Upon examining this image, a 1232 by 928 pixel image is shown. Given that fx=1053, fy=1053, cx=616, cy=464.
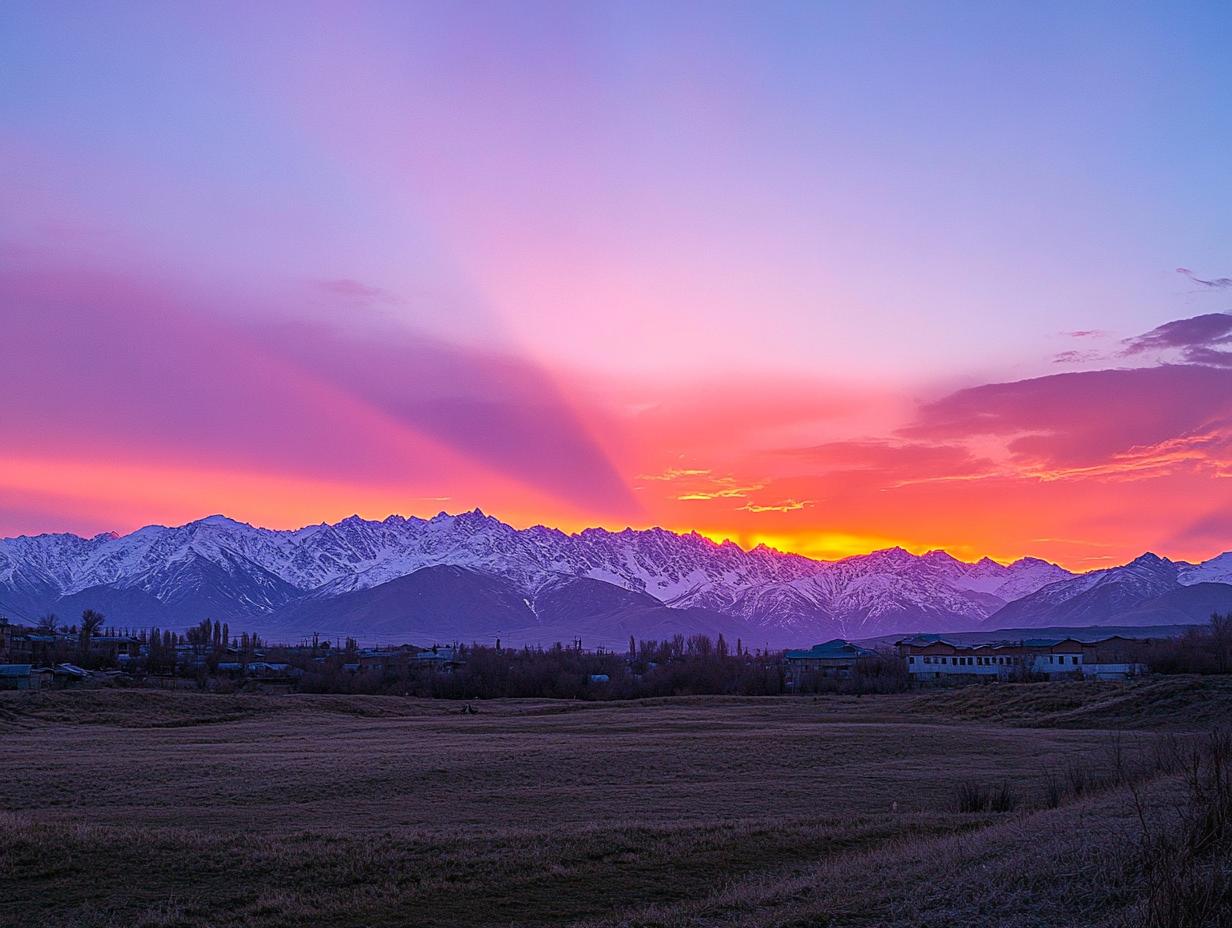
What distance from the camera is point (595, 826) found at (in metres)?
27.0

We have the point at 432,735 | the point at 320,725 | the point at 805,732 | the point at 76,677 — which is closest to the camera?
the point at 805,732

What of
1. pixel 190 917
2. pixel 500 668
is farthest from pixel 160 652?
pixel 190 917

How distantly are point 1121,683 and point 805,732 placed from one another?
32200mm

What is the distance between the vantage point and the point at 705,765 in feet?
146

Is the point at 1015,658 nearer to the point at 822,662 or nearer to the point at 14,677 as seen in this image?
the point at 822,662

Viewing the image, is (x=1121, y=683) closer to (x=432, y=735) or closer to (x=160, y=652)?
(x=432, y=735)

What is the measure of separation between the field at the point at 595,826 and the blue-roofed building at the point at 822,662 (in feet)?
247

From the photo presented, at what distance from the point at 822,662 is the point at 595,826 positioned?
139 meters

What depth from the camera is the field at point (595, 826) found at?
17.1 m

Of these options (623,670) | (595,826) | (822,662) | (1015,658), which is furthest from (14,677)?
(1015,658)

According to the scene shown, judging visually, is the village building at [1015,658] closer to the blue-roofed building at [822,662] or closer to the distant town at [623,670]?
the distant town at [623,670]

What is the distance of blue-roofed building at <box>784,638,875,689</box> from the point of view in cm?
13850

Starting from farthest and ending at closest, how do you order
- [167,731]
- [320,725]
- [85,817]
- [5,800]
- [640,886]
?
[320,725], [167,731], [5,800], [85,817], [640,886]

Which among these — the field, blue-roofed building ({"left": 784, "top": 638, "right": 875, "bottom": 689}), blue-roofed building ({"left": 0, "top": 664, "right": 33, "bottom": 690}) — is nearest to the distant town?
blue-roofed building ({"left": 0, "top": 664, "right": 33, "bottom": 690})
